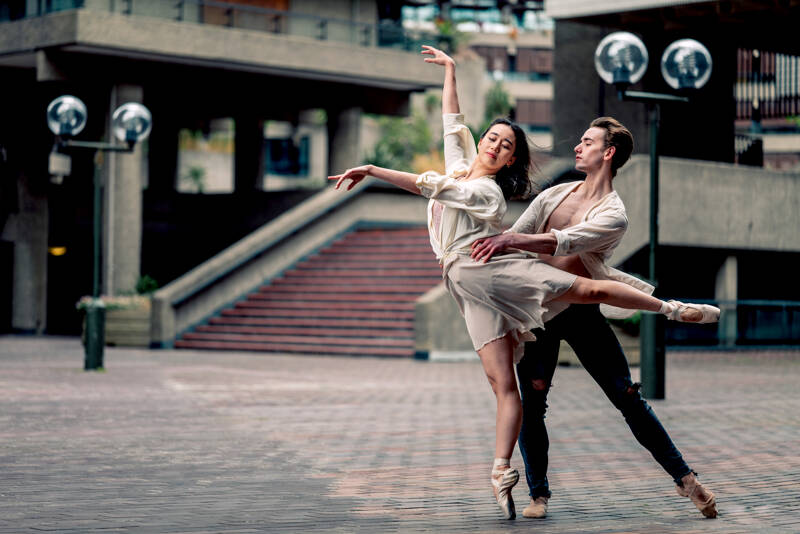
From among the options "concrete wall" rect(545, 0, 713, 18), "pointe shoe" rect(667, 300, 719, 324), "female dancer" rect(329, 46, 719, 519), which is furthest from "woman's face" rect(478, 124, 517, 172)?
"concrete wall" rect(545, 0, 713, 18)

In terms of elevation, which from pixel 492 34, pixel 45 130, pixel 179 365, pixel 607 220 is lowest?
pixel 179 365

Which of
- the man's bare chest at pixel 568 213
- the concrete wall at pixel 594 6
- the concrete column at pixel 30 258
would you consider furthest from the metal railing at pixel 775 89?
the man's bare chest at pixel 568 213

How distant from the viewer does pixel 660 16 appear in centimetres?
2402

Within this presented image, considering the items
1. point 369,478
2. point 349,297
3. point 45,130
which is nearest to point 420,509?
→ point 369,478

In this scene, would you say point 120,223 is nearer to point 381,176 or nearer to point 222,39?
point 222,39

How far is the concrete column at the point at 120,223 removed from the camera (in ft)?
90.7

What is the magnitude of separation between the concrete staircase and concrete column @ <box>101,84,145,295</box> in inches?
164

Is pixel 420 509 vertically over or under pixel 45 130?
under

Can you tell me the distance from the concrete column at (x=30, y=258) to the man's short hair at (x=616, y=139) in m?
26.0

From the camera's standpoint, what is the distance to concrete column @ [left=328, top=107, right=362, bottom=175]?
3369 cm

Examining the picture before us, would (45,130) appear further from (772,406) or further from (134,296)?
(772,406)

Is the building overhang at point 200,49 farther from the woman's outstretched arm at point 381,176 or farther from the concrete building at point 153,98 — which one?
the woman's outstretched arm at point 381,176

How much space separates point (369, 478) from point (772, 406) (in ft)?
20.6

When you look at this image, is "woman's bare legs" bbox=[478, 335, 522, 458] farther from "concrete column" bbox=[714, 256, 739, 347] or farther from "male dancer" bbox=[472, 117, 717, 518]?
"concrete column" bbox=[714, 256, 739, 347]
